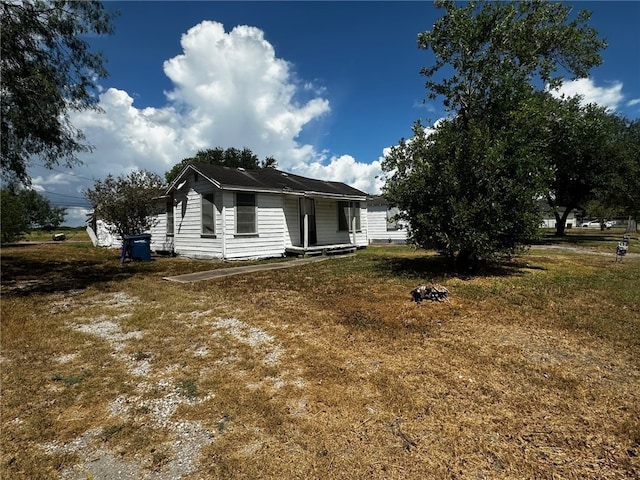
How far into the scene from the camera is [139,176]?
1515 cm

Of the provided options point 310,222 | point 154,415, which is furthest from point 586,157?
point 154,415

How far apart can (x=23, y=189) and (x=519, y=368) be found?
1173 cm

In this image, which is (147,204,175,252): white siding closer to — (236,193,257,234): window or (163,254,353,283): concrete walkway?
(236,193,257,234): window

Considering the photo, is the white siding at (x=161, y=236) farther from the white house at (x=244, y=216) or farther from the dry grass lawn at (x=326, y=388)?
the dry grass lawn at (x=326, y=388)

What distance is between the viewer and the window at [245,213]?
12.4 metres

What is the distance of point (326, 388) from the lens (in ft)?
10.1

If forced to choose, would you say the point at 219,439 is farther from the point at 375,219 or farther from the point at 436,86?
the point at 375,219

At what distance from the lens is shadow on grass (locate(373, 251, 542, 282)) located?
828 centimetres

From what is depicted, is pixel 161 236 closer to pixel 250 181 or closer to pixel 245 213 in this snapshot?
pixel 245 213

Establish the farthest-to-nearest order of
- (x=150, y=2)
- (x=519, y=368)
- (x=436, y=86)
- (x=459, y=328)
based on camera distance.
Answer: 1. (x=436, y=86)
2. (x=150, y=2)
3. (x=459, y=328)
4. (x=519, y=368)

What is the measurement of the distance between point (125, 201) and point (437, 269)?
1303 cm

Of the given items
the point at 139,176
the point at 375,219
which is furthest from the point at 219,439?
the point at 375,219

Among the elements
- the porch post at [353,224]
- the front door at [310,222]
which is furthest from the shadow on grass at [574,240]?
the front door at [310,222]

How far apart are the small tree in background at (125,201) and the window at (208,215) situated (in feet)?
→ 12.9
